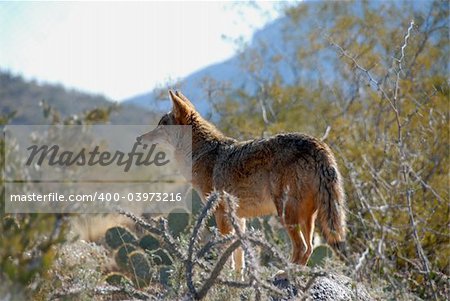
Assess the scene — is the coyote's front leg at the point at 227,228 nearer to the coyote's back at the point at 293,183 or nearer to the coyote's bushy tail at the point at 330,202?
the coyote's back at the point at 293,183

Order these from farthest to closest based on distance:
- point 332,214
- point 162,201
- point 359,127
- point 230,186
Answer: point 359,127
point 162,201
point 230,186
point 332,214

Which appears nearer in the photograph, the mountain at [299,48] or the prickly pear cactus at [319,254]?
the prickly pear cactus at [319,254]

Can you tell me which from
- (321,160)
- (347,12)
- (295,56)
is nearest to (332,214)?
(321,160)

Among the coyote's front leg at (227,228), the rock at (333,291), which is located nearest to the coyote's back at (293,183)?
the coyote's front leg at (227,228)

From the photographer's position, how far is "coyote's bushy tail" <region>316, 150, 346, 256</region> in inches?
251

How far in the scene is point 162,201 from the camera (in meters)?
12.8

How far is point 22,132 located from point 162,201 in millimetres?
26466

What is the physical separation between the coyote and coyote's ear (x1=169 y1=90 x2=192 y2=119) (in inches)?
34.2

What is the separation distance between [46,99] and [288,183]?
43028 millimetres

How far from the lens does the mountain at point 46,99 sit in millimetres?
45125

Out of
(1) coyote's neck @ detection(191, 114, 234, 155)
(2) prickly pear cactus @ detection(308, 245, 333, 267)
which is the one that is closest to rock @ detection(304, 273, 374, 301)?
(2) prickly pear cactus @ detection(308, 245, 333, 267)

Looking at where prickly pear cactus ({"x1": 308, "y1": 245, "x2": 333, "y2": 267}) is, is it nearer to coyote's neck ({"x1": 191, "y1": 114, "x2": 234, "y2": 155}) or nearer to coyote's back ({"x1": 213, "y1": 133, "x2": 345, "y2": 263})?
coyote's back ({"x1": 213, "y1": 133, "x2": 345, "y2": 263})

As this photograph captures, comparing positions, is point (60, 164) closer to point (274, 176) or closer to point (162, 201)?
point (162, 201)

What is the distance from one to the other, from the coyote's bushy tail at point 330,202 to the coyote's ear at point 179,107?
8.41 feet
